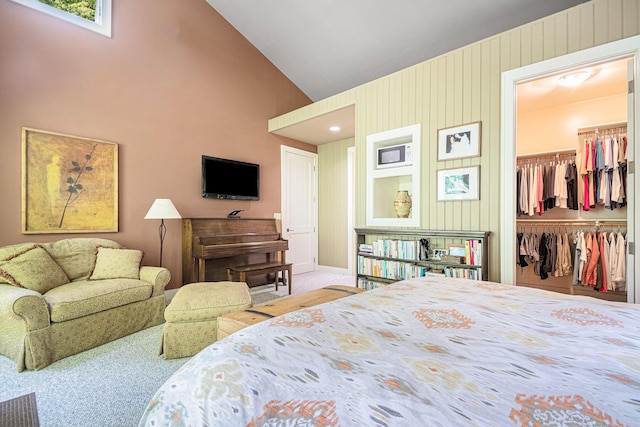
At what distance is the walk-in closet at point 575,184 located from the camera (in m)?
3.26

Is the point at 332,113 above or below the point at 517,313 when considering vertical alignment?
above

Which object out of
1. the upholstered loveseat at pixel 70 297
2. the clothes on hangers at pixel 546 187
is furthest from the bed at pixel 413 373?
the clothes on hangers at pixel 546 187

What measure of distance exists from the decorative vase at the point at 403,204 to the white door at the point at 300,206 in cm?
244

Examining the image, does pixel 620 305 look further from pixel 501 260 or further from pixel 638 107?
pixel 638 107

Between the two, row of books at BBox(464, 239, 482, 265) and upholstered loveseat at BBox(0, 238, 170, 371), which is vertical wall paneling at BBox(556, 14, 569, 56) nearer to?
row of books at BBox(464, 239, 482, 265)

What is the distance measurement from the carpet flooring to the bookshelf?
216 centimetres

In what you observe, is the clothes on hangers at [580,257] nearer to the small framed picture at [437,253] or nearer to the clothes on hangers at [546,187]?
the clothes on hangers at [546,187]

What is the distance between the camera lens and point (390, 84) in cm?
346

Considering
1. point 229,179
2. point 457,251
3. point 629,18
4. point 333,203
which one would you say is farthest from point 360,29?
point 457,251

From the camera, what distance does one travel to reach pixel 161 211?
3.31 metres

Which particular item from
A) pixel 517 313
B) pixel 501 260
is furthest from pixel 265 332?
pixel 501 260

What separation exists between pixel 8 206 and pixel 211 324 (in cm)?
239

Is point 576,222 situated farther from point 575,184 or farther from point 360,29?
point 360,29

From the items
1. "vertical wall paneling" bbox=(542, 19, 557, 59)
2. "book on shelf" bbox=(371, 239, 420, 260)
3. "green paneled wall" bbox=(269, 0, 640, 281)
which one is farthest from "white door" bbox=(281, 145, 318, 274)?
"vertical wall paneling" bbox=(542, 19, 557, 59)
